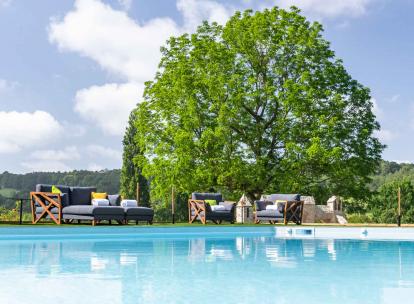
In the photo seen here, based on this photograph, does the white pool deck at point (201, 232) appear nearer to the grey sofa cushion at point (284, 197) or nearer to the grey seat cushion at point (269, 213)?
the grey seat cushion at point (269, 213)

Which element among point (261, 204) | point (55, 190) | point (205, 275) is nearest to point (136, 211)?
point (55, 190)

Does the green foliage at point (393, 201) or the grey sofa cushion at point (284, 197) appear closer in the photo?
the grey sofa cushion at point (284, 197)

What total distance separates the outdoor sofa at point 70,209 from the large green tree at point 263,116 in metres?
7.02

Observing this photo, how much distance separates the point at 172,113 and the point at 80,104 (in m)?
3.93

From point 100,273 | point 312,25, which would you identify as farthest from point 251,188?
point 100,273

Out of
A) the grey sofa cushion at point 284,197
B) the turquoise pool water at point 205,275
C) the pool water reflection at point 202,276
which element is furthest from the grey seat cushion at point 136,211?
the grey sofa cushion at point 284,197

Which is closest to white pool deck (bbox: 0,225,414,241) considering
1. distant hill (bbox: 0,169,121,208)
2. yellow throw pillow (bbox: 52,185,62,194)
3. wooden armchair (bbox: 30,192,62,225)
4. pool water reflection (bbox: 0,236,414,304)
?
wooden armchair (bbox: 30,192,62,225)

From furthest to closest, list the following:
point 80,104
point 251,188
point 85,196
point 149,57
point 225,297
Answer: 1. point 149,57
2. point 251,188
3. point 80,104
4. point 85,196
5. point 225,297

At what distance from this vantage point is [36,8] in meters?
20.8

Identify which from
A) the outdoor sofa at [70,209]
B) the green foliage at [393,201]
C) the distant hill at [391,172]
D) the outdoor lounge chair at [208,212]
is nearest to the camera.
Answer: the outdoor sofa at [70,209]

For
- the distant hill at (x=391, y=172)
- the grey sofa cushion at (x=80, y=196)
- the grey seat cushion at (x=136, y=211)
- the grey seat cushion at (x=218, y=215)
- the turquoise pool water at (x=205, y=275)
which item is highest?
the distant hill at (x=391, y=172)

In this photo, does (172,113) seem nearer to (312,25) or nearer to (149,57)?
(149,57)

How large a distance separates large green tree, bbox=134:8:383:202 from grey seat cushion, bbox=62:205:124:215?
741cm

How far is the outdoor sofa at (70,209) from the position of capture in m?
11.8
